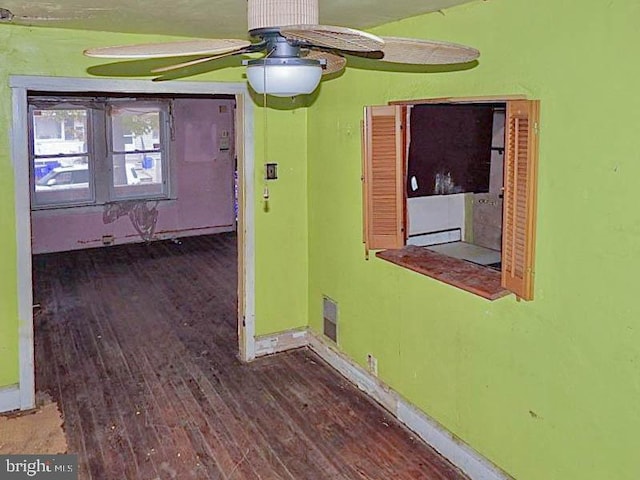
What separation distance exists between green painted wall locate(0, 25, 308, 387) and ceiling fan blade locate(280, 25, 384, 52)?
2.33m

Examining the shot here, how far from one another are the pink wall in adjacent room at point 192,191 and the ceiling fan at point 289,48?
6532mm

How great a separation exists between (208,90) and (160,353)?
6.43ft

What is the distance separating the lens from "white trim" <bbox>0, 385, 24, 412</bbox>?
347 cm

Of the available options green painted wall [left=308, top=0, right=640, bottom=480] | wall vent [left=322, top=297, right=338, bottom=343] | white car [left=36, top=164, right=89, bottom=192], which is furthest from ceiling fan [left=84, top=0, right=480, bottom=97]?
white car [left=36, top=164, right=89, bottom=192]

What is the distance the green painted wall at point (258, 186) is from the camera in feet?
10.7

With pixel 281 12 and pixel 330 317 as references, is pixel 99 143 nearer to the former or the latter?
pixel 330 317

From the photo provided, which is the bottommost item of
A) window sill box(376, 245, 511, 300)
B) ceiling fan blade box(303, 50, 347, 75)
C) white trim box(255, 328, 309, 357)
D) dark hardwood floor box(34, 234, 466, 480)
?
dark hardwood floor box(34, 234, 466, 480)

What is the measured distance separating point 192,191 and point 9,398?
17.0 ft

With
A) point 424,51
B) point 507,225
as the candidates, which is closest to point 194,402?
point 507,225

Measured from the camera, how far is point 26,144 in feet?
11.0

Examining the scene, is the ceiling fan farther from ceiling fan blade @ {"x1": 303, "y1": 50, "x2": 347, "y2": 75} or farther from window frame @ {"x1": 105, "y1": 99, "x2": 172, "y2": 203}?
window frame @ {"x1": 105, "y1": 99, "x2": 172, "y2": 203}

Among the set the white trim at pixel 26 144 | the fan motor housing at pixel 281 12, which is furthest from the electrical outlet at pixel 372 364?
the fan motor housing at pixel 281 12

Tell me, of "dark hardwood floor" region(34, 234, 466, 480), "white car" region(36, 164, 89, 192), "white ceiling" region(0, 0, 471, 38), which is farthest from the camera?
"white car" region(36, 164, 89, 192)

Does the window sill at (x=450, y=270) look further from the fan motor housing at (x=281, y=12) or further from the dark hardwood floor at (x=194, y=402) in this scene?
the fan motor housing at (x=281, y=12)
